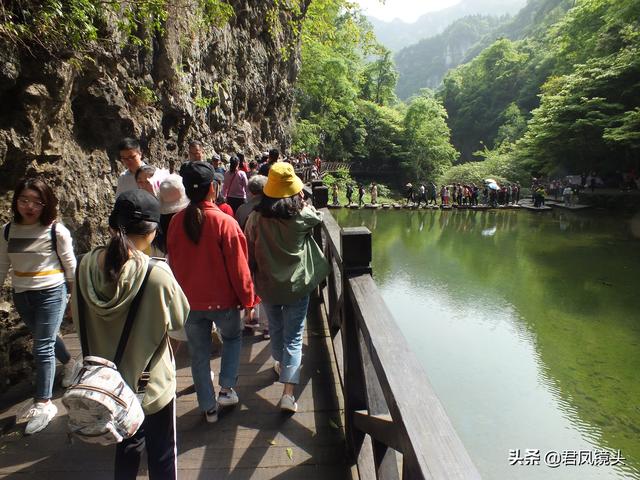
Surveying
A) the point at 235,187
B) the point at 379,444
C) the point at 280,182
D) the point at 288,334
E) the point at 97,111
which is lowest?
the point at 379,444

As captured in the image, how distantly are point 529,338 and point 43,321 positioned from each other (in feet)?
23.3

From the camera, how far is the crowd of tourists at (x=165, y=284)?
1591 mm

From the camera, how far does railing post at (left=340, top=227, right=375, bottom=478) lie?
2.31m

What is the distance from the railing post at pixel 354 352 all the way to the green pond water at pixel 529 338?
275 cm

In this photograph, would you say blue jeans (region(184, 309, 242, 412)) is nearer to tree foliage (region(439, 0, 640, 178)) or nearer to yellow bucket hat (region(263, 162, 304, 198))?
yellow bucket hat (region(263, 162, 304, 198))

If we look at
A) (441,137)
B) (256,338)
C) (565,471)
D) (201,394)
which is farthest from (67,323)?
(441,137)

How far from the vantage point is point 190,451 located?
7.54 feet

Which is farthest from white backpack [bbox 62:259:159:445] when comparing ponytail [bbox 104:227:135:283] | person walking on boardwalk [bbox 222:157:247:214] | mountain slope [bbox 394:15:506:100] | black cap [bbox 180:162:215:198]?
mountain slope [bbox 394:15:506:100]

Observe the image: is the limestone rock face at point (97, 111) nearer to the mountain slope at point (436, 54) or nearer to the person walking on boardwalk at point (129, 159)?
the person walking on boardwalk at point (129, 159)

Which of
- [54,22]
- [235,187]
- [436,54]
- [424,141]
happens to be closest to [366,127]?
[424,141]

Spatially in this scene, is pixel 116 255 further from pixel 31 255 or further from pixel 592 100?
pixel 592 100

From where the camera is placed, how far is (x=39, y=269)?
97.3 inches

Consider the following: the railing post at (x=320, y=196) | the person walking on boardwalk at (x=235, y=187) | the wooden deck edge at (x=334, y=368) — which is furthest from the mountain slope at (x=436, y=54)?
the wooden deck edge at (x=334, y=368)

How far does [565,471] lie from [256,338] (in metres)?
3.62
